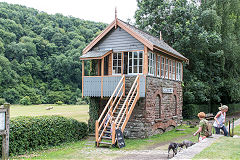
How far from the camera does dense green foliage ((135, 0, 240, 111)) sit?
29.3m

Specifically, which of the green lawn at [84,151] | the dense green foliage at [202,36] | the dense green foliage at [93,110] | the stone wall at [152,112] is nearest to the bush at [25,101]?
the dense green foliage at [202,36]

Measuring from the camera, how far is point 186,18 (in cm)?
3030

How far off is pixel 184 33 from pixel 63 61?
46457mm

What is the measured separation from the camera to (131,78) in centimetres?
1820

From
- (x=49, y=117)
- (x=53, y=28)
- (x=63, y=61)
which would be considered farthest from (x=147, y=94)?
(x=53, y=28)

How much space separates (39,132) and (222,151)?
353 inches

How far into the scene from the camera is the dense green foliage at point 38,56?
202ft

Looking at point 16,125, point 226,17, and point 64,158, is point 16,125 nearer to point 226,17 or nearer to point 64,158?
point 64,158

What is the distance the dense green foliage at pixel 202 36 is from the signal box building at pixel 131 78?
9235 mm

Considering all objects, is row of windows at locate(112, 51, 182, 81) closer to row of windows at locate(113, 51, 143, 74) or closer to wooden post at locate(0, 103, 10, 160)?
row of windows at locate(113, 51, 143, 74)

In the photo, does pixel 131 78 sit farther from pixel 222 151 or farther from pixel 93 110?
pixel 222 151

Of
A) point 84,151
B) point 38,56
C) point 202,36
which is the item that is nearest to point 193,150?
point 84,151

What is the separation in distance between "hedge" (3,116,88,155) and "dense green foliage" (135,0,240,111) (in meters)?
17.2

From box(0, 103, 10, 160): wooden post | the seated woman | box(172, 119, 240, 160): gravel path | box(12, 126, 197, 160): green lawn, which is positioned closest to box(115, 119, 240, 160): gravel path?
box(172, 119, 240, 160): gravel path
